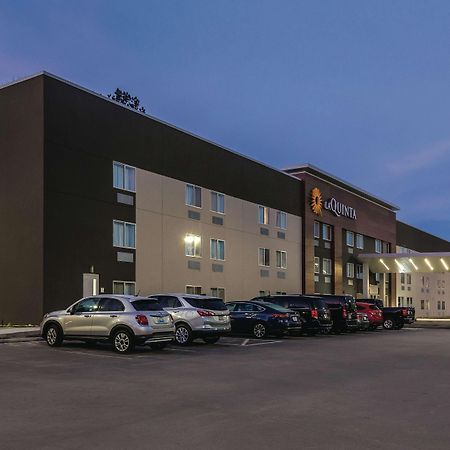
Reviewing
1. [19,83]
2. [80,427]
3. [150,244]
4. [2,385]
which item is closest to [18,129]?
[19,83]

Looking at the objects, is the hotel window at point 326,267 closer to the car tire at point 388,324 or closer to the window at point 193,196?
the car tire at point 388,324

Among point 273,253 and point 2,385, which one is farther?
point 273,253

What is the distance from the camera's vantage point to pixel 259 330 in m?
24.1

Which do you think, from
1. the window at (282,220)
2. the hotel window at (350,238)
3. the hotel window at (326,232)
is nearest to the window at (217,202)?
the window at (282,220)

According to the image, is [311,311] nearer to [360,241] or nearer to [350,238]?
[350,238]

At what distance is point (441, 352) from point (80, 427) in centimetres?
1432

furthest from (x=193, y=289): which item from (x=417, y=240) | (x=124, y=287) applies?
(x=417, y=240)

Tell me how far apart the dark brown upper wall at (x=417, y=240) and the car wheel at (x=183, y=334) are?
2231 inches

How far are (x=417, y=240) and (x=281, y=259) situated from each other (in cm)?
4012

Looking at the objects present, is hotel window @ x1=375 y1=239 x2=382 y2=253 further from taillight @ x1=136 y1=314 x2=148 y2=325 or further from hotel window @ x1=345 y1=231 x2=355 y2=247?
taillight @ x1=136 y1=314 x2=148 y2=325

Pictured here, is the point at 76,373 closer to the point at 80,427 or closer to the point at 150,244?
the point at 80,427

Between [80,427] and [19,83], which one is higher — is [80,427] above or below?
below

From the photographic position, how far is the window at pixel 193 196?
36.1 meters

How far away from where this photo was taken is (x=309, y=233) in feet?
161
